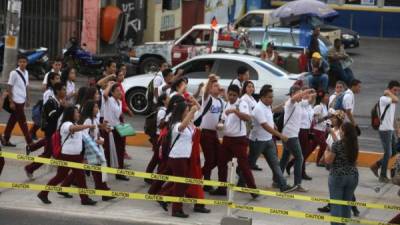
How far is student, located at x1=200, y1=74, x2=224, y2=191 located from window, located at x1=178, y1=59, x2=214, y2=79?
7848 mm

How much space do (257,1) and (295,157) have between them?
29.5m

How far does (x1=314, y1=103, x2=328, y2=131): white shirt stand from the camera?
1580 cm

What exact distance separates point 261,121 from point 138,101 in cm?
851

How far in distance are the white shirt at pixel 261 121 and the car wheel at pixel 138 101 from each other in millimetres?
8071

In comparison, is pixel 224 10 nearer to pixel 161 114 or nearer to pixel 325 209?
pixel 161 114

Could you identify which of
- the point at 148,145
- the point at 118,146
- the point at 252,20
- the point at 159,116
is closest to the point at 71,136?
the point at 159,116

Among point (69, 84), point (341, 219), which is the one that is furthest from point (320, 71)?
point (341, 219)

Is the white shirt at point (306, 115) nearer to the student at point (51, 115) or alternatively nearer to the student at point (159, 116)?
the student at point (159, 116)

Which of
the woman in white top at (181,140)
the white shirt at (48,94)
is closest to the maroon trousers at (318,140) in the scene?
the woman in white top at (181,140)

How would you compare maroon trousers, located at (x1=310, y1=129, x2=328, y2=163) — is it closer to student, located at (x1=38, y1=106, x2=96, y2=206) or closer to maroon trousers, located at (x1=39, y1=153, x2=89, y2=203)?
maroon trousers, located at (x1=39, y1=153, x2=89, y2=203)

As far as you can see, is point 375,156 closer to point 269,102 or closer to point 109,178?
point 269,102

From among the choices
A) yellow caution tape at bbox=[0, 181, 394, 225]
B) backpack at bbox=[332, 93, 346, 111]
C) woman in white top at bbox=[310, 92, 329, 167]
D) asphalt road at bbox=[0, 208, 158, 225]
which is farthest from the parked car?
asphalt road at bbox=[0, 208, 158, 225]

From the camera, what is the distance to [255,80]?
21.9m

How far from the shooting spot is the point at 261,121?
45.9 ft
